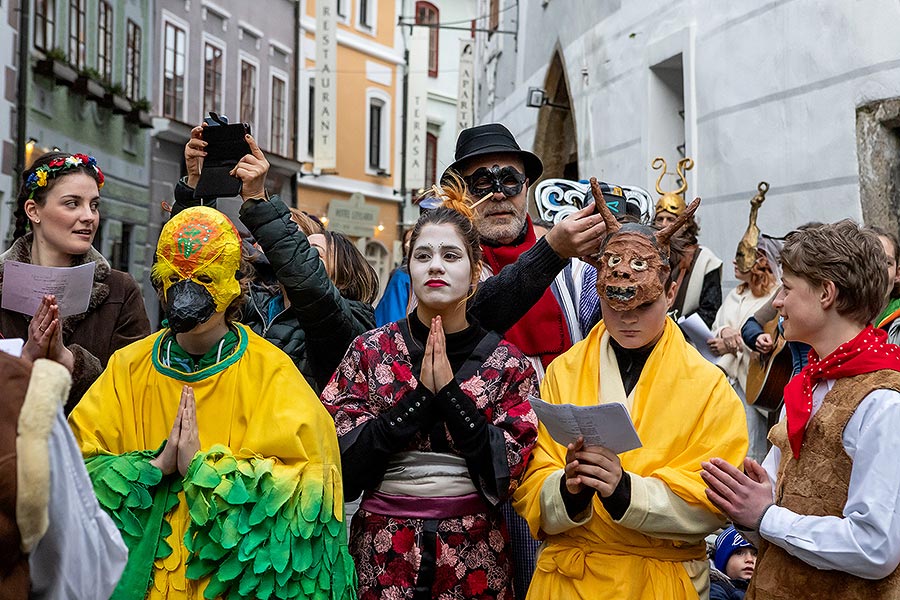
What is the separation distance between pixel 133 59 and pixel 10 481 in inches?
729

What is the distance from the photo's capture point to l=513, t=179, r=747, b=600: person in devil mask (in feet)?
10.4

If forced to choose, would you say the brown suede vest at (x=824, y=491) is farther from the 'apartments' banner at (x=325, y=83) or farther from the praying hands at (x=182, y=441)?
the 'apartments' banner at (x=325, y=83)

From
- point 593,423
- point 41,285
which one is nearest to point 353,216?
point 41,285

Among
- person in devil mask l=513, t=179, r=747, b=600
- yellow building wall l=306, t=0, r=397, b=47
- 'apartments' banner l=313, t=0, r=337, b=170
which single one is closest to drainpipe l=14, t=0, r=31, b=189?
'apartments' banner l=313, t=0, r=337, b=170

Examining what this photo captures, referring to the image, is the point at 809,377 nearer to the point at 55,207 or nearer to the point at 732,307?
the point at 55,207

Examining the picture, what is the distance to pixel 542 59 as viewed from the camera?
15.0m

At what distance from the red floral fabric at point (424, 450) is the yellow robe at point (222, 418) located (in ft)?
0.94

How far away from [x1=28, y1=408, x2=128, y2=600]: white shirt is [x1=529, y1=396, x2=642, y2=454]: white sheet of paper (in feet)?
4.33

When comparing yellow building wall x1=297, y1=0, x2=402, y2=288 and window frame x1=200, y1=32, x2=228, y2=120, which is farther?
yellow building wall x1=297, y1=0, x2=402, y2=288

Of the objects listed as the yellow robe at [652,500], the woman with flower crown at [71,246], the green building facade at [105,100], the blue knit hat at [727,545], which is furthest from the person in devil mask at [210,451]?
the green building facade at [105,100]

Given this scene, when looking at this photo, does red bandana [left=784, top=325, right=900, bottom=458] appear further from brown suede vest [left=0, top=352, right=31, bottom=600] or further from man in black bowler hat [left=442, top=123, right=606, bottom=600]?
brown suede vest [left=0, top=352, right=31, bottom=600]

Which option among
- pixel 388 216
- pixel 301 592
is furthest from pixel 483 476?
pixel 388 216

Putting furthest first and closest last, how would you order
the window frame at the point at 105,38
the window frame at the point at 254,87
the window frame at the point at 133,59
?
the window frame at the point at 254,87 < the window frame at the point at 133,59 < the window frame at the point at 105,38

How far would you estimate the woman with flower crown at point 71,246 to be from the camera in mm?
4090
